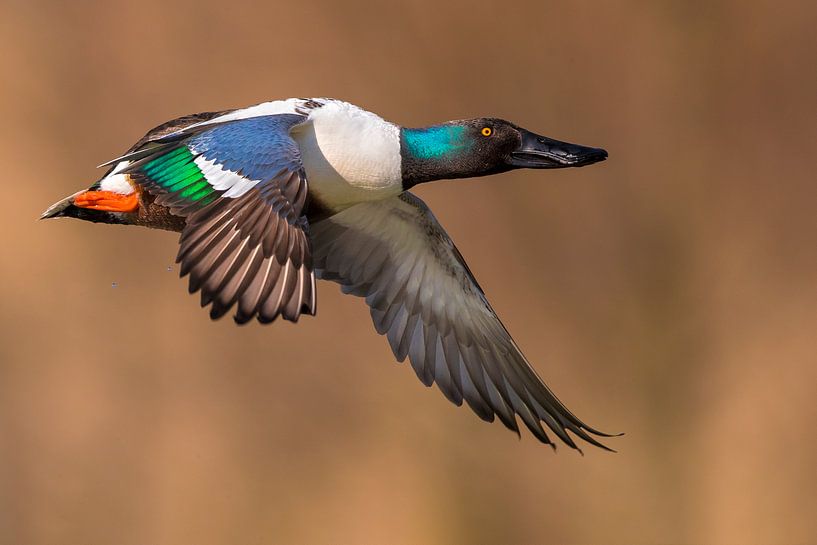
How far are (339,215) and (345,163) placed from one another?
18.3 inches

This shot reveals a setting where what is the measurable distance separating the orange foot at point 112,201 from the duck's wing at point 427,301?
0.61 metres

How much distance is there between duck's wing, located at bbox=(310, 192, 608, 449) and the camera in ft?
13.0

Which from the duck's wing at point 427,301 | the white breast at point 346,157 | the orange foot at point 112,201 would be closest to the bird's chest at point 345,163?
the white breast at point 346,157

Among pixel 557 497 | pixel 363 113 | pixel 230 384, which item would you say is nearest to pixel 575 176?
pixel 557 497

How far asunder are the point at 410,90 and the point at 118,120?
50.1 inches

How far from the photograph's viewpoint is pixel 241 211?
3.07 m

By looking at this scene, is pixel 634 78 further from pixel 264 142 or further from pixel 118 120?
pixel 264 142

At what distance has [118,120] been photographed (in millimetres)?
5602

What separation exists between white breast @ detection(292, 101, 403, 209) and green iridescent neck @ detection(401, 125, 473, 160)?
5 cm

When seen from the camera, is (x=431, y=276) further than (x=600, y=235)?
No

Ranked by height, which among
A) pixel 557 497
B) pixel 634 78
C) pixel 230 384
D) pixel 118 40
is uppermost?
pixel 118 40

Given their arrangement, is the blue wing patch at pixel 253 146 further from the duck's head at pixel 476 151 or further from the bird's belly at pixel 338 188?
the duck's head at pixel 476 151

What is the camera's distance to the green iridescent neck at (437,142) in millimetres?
A: 3672

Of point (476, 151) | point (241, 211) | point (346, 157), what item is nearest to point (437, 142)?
point (476, 151)
